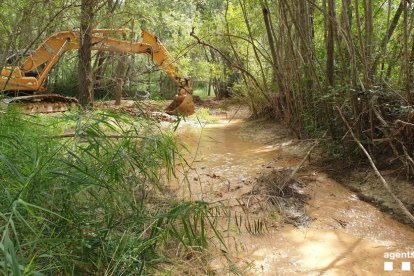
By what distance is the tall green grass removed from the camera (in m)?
1.86

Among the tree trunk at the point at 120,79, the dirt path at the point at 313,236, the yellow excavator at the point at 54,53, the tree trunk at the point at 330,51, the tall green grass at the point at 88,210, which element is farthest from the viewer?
the yellow excavator at the point at 54,53

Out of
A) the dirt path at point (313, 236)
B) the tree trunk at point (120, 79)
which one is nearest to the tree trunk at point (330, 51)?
the dirt path at point (313, 236)

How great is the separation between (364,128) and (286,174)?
1060 millimetres

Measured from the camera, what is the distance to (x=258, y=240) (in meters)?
3.04

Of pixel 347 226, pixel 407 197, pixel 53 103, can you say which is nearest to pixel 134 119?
pixel 347 226

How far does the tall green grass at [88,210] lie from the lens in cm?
186

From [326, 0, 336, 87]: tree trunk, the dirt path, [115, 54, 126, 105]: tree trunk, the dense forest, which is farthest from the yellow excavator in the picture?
the dirt path

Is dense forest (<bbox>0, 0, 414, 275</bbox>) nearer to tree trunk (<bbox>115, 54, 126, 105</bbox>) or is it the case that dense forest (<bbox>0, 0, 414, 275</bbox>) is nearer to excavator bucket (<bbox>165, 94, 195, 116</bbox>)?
tree trunk (<bbox>115, 54, 126, 105</bbox>)

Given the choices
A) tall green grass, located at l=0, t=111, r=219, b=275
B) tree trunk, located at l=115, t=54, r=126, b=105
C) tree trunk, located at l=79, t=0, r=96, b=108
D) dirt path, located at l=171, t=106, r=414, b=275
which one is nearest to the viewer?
tall green grass, located at l=0, t=111, r=219, b=275

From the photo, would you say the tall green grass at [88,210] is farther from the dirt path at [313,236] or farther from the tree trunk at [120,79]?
the tree trunk at [120,79]

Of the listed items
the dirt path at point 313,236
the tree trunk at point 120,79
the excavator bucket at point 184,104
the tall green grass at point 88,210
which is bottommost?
the dirt path at point 313,236

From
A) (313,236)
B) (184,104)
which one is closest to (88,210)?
(313,236)

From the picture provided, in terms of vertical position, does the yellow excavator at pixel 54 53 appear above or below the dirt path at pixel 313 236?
above

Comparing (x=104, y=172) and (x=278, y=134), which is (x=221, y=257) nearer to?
(x=104, y=172)
